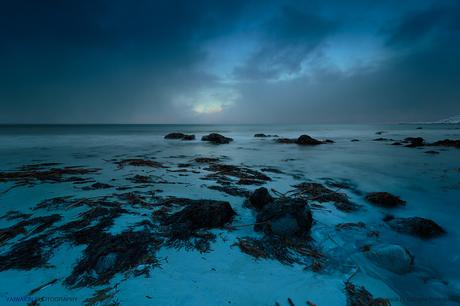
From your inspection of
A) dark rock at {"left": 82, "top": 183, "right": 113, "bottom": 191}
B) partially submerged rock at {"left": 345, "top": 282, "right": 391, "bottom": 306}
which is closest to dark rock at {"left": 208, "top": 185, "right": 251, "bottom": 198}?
dark rock at {"left": 82, "top": 183, "right": 113, "bottom": 191}

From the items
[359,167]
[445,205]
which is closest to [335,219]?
[445,205]

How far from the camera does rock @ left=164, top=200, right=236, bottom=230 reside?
3428 mm

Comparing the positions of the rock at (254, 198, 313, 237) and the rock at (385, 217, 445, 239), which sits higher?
the rock at (254, 198, 313, 237)

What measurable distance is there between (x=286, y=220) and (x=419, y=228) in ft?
7.98

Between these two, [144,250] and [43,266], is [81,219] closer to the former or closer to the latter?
[43,266]

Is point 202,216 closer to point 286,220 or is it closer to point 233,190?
point 286,220

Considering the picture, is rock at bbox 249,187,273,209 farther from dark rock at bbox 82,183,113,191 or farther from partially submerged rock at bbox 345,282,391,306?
dark rock at bbox 82,183,113,191

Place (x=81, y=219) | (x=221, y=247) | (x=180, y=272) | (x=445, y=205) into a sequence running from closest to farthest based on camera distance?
1. (x=180, y=272)
2. (x=221, y=247)
3. (x=81, y=219)
4. (x=445, y=205)

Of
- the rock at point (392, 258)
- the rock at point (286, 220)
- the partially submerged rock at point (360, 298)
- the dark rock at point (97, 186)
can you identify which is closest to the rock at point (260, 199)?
the rock at point (286, 220)

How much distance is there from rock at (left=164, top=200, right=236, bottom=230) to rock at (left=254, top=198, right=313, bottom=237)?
62 cm

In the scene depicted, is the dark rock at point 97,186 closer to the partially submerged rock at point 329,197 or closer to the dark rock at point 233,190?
the dark rock at point 233,190

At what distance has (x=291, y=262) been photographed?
2754 millimetres

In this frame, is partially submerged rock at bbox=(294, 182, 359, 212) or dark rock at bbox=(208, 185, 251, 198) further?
dark rock at bbox=(208, 185, 251, 198)

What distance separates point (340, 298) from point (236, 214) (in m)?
2.14
